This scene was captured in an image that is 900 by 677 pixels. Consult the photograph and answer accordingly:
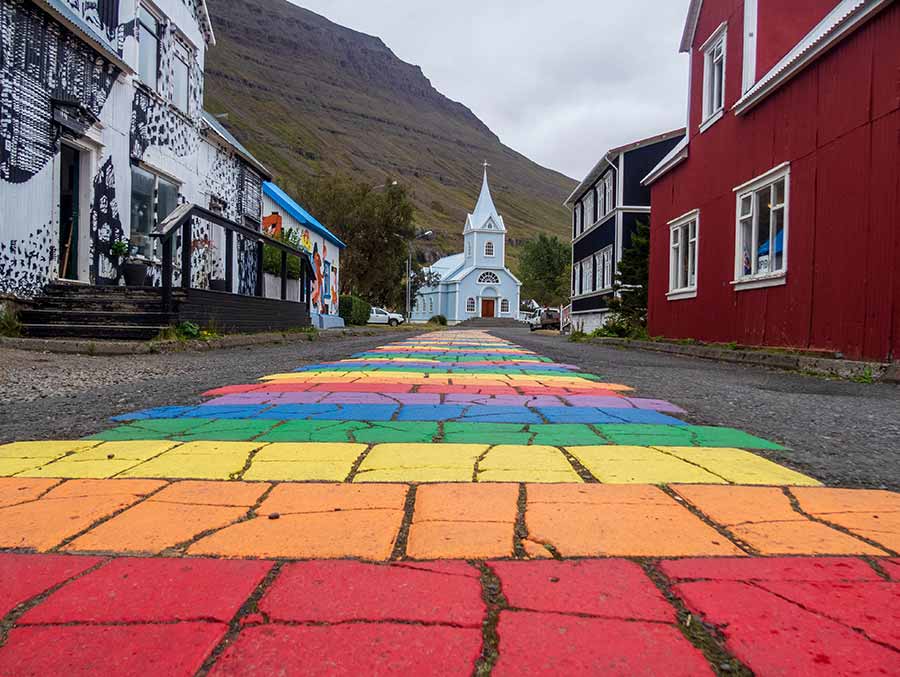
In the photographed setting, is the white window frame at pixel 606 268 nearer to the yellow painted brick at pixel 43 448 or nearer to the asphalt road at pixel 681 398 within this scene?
the asphalt road at pixel 681 398

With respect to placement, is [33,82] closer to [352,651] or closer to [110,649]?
[110,649]

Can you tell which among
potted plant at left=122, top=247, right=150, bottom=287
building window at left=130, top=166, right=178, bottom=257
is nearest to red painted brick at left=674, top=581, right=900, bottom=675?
potted plant at left=122, top=247, right=150, bottom=287

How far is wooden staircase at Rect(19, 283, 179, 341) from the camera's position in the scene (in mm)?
8617

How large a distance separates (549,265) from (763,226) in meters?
51.6

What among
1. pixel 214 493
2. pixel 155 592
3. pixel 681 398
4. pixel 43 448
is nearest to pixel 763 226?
pixel 681 398

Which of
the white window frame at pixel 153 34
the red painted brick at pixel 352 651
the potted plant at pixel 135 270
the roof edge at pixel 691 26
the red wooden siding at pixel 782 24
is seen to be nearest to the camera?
the red painted brick at pixel 352 651

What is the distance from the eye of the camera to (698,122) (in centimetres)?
1330

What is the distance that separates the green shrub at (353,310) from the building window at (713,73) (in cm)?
2025

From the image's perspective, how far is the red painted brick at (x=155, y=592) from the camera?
4.20ft

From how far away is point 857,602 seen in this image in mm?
1364

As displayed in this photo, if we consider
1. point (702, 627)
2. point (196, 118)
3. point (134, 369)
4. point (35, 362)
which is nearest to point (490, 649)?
point (702, 627)

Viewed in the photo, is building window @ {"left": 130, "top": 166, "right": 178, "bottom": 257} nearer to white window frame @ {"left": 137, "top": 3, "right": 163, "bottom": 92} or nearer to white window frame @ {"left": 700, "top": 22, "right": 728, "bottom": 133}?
white window frame @ {"left": 137, "top": 3, "right": 163, "bottom": 92}

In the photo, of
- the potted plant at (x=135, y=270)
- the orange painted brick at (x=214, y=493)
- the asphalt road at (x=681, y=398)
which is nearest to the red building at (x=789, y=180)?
the asphalt road at (x=681, y=398)

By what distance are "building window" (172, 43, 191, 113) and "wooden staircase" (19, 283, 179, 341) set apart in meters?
5.72
